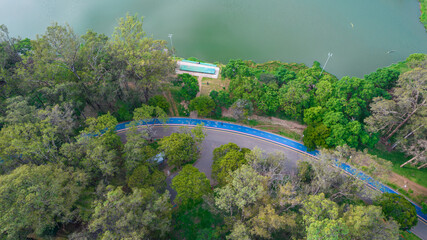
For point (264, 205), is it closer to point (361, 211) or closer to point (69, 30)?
point (361, 211)

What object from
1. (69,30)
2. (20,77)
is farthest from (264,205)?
(20,77)

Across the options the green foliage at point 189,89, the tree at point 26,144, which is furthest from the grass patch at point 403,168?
the tree at point 26,144

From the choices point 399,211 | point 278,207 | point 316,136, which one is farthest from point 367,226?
point 316,136

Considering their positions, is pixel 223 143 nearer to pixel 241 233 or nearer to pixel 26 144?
pixel 241 233

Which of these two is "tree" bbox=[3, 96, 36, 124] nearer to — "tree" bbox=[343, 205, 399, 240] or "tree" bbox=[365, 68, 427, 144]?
"tree" bbox=[343, 205, 399, 240]

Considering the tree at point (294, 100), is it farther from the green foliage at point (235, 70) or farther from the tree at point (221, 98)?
the tree at point (221, 98)

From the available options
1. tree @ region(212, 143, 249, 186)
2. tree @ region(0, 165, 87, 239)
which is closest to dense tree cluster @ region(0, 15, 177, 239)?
tree @ region(0, 165, 87, 239)
